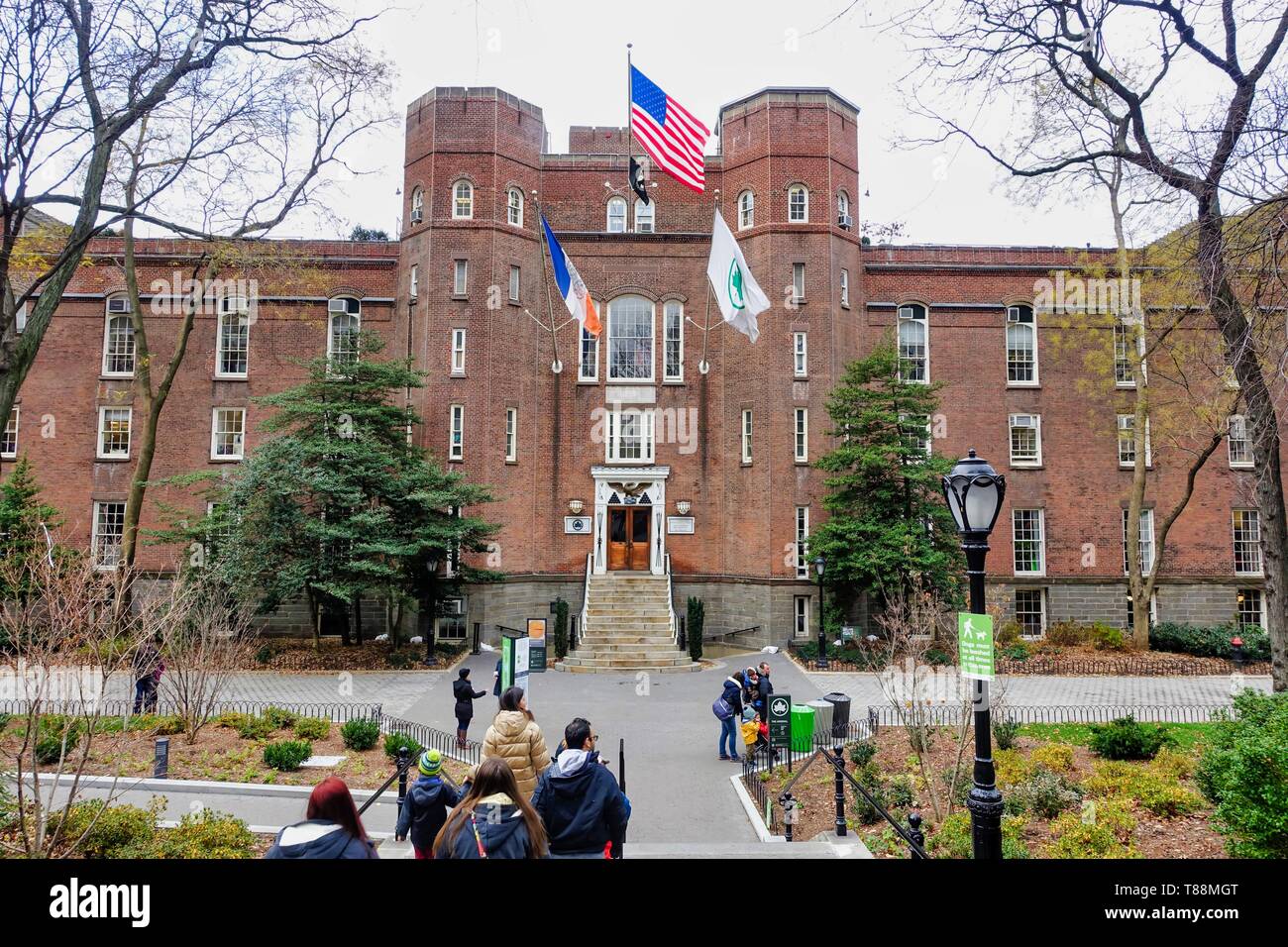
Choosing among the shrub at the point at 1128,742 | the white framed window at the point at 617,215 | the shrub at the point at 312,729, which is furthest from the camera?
the white framed window at the point at 617,215

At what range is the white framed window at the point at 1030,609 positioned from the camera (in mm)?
27500

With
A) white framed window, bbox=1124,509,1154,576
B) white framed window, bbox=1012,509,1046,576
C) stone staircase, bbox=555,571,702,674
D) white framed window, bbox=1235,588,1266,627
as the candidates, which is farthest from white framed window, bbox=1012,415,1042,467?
stone staircase, bbox=555,571,702,674

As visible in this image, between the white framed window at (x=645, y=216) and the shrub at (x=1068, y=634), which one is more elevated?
the white framed window at (x=645, y=216)

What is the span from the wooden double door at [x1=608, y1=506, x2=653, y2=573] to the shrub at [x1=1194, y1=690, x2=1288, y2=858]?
835 inches

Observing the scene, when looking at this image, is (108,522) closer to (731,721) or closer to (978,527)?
(731,721)

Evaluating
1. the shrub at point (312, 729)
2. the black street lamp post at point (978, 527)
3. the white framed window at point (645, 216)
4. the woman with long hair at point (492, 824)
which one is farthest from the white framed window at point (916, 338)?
the woman with long hair at point (492, 824)

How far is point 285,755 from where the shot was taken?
11844 mm

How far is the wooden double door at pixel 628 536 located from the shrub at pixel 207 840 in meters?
20.1

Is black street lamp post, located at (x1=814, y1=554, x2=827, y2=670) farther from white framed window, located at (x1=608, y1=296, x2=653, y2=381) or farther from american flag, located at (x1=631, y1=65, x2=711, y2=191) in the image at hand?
american flag, located at (x1=631, y1=65, x2=711, y2=191)

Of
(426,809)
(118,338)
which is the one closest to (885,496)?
(426,809)

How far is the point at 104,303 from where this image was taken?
2845 cm

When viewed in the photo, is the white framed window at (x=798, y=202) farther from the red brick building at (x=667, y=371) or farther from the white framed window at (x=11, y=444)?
the white framed window at (x=11, y=444)

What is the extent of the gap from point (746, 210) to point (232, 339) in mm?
19519

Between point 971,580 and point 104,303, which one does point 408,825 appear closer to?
point 971,580
